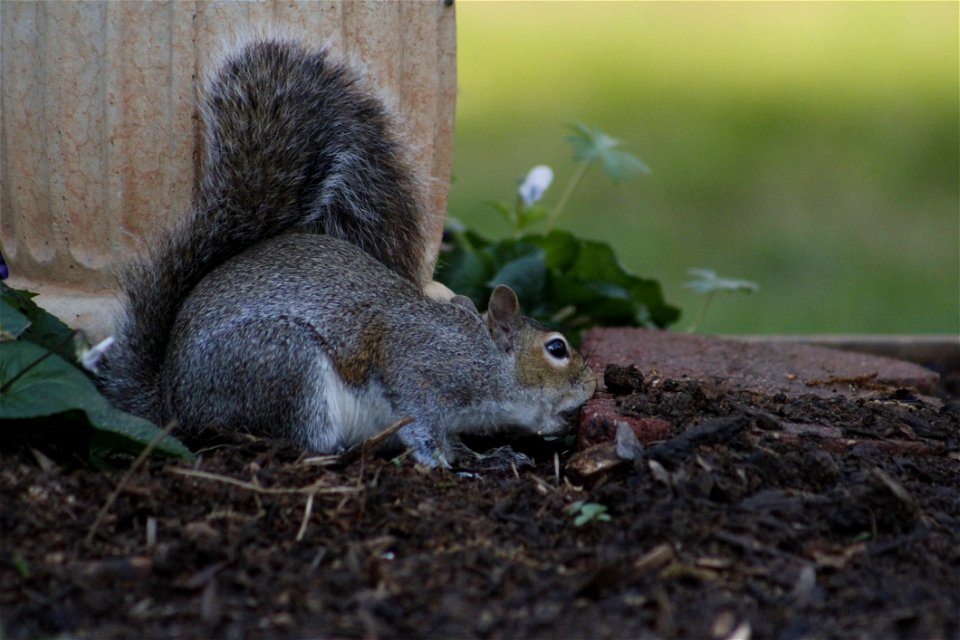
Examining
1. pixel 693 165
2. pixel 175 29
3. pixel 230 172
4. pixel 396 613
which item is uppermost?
pixel 175 29

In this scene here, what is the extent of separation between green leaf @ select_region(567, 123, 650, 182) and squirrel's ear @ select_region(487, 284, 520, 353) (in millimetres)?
1156

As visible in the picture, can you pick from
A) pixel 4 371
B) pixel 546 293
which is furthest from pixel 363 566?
pixel 546 293

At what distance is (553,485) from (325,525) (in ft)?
1.72

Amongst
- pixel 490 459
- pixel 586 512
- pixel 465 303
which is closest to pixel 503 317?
pixel 465 303

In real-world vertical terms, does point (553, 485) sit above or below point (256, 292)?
below

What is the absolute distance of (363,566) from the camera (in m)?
1.96

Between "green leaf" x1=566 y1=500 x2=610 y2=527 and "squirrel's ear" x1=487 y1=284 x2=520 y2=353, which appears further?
"squirrel's ear" x1=487 y1=284 x2=520 y2=353

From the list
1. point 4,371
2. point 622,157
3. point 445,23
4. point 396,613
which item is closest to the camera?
point 396,613

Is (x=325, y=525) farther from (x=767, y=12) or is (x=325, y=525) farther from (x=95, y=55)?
(x=767, y=12)

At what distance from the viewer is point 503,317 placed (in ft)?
9.67

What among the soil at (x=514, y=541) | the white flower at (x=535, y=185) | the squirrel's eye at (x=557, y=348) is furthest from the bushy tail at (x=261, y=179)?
the white flower at (x=535, y=185)

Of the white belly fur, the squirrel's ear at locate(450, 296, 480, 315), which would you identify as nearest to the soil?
the white belly fur

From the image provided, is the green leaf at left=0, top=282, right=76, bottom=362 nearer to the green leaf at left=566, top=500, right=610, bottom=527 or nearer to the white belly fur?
the white belly fur

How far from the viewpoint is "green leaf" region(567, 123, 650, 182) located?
404 cm
